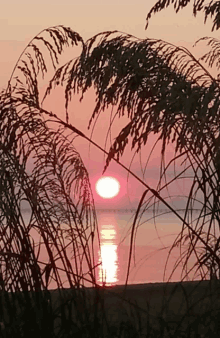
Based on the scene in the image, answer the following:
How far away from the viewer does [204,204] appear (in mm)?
3238

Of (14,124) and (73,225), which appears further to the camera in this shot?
(73,225)

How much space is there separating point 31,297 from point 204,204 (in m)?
1.00

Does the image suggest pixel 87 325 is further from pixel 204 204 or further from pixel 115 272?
pixel 115 272

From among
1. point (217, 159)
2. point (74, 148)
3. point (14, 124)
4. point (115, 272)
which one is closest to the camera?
point (217, 159)

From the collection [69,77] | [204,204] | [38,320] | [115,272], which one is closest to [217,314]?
[204,204]

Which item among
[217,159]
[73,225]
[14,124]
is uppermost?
[14,124]

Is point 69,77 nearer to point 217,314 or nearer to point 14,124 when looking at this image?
point 14,124

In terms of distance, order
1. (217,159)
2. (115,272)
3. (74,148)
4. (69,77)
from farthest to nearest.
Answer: (115,272) → (74,148) → (69,77) → (217,159)

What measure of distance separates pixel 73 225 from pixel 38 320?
0.65 meters

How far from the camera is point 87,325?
10.8 feet

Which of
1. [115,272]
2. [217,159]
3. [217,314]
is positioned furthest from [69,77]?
[115,272]

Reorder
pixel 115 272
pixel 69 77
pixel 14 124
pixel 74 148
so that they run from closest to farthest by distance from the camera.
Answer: pixel 69 77
pixel 14 124
pixel 74 148
pixel 115 272

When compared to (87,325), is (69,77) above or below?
above

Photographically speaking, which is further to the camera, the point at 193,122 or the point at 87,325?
the point at 87,325
